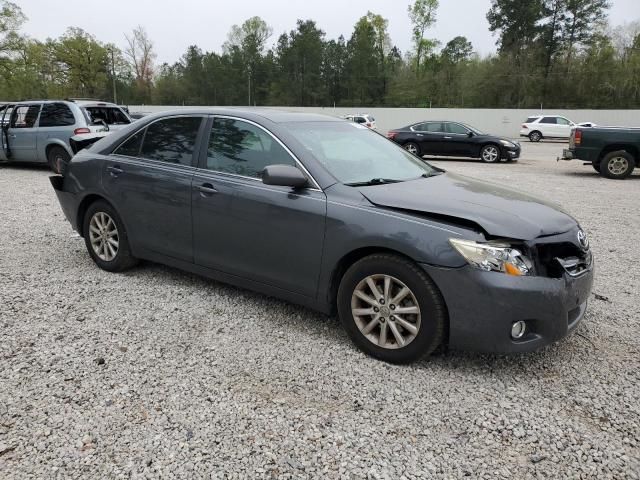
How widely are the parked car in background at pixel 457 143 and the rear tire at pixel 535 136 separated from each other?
16.2 m

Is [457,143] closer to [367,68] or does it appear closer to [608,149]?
[608,149]

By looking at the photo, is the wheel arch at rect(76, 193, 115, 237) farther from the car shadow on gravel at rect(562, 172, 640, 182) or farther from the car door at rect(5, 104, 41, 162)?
the car shadow on gravel at rect(562, 172, 640, 182)

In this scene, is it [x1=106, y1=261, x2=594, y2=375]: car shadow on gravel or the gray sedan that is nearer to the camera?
the gray sedan

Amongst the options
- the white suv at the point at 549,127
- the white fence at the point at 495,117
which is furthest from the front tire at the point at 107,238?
the white fence at the point at 495,117

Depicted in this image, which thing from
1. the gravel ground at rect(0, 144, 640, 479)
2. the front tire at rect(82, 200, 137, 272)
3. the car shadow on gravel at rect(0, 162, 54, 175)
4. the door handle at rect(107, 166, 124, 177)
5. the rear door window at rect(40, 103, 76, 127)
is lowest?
the gravel ground at rect(0, 144, 640, 479)

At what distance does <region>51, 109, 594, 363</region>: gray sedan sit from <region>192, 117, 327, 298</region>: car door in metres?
0.01

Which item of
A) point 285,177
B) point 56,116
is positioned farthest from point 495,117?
point 285,177

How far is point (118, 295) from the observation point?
4.29 m

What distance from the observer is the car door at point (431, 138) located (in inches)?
672

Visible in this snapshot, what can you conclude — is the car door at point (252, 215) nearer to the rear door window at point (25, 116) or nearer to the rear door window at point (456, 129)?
the rear door window at point (25, 116)

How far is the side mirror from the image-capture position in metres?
3.34

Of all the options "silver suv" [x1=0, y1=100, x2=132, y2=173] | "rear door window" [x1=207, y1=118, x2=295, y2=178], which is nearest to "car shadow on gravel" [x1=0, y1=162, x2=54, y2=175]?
"silver suv" [x1=0, y1=100, x2=132, y2=173]

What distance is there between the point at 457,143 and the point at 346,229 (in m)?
14.8

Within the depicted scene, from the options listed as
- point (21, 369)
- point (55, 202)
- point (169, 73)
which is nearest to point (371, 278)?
point (21, 369)
